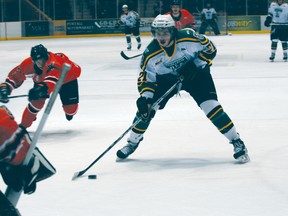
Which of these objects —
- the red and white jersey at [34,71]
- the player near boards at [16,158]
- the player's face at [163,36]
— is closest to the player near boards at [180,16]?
the red and white jersey at [34,71]

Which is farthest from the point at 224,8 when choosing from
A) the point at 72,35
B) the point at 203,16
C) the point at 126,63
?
the point at 126,63

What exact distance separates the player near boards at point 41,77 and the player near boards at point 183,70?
3.86 feet

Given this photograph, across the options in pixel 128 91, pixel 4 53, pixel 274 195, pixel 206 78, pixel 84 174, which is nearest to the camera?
pixel 274 195

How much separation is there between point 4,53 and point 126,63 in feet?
16.7

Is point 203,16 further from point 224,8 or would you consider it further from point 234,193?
point 234,193

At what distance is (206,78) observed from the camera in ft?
17.9

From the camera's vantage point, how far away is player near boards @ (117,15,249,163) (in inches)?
208

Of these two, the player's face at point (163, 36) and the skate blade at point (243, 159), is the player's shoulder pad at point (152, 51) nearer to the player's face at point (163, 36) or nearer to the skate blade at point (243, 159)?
the player's face at point (163, 36)

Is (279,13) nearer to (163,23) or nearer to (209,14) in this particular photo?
(163,23)

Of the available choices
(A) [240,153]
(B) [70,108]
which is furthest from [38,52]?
(A) [240,153]

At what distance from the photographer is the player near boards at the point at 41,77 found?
21.3 ft

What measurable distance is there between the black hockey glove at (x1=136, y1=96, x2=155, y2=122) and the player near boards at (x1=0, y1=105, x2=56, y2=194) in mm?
2426

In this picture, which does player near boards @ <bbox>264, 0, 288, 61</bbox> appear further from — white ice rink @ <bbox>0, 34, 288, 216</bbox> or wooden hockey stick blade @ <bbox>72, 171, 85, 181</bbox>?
wooden hockey stick blade @ <bbox>72, 171, 85, 181</bbox>

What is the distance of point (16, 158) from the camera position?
2.68 meters
